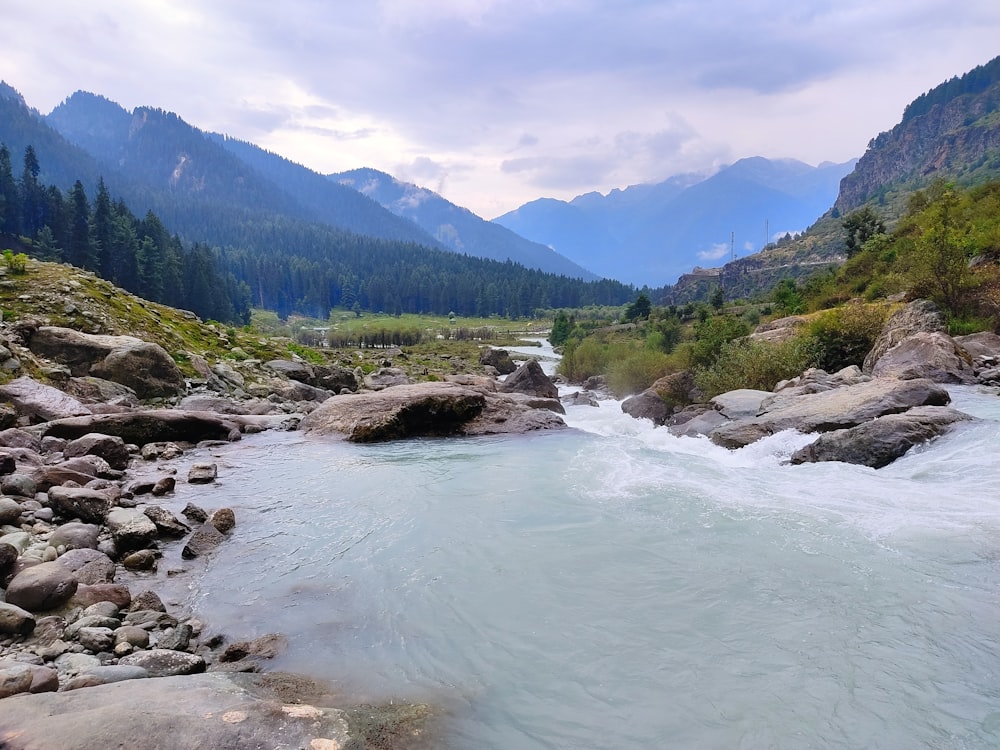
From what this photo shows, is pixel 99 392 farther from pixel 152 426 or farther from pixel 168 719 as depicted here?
pixel 168 719

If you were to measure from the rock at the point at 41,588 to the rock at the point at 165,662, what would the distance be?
5.50 ft

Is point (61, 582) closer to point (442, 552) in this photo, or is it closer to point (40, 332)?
point (442, 552)

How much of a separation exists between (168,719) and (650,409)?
2951 cm

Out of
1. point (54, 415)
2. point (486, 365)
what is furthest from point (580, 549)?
point (486, 365)

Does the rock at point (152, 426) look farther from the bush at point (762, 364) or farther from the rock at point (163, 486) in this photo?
the bush at point (762, 364)

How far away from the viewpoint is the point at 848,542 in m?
10.4

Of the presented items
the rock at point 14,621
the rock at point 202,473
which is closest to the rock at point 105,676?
the rock at point 14,621

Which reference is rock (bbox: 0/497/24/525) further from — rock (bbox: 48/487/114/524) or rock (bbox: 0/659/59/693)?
rock (bbox: 0/659/59/693)

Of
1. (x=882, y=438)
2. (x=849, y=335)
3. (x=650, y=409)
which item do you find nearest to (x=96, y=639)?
(x=882, y=438)

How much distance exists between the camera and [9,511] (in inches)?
355

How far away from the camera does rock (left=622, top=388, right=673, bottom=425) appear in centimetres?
3136

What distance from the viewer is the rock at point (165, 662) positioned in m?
5.98

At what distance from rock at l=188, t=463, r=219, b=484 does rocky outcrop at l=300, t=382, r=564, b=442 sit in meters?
6.21

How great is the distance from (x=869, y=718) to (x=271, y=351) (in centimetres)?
3442
